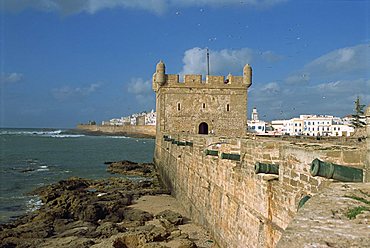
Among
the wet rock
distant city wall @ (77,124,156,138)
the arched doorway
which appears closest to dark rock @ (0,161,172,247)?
the arched doorway

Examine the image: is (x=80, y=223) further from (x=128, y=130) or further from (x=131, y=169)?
(x=128, y=130)

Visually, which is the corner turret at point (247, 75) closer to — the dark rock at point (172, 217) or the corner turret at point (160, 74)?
the corner turret at point (160, 74)

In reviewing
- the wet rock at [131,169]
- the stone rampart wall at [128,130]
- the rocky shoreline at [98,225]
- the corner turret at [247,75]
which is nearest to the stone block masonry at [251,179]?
the rocky shoreline at [98,225]

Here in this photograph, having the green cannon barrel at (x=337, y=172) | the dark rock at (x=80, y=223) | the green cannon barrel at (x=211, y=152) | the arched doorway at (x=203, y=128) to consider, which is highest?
the arched doorway at (x=203, y=128)

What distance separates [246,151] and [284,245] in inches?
207

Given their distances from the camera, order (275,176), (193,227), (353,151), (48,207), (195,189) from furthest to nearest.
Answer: (48,207), (195,189), (193,227), (275,176), (353,151)

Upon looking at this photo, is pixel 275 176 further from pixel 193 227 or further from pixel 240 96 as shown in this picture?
pixel 240 96

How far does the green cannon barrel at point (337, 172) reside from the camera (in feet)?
13.8

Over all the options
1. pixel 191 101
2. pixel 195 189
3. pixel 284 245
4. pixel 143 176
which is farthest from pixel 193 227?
pixel 143 176

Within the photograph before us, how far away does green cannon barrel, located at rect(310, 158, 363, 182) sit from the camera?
420 centimetres

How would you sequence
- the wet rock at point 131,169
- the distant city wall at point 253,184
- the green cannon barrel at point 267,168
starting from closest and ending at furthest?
the distant city wall at point 253,184, the green cannon barrel at point 267,168, the wet rock at point 131,169

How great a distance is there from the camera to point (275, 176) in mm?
6008

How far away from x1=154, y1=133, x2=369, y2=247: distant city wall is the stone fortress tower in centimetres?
1161

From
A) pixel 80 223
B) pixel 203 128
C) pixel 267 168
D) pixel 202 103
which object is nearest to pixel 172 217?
pixel 80 223
